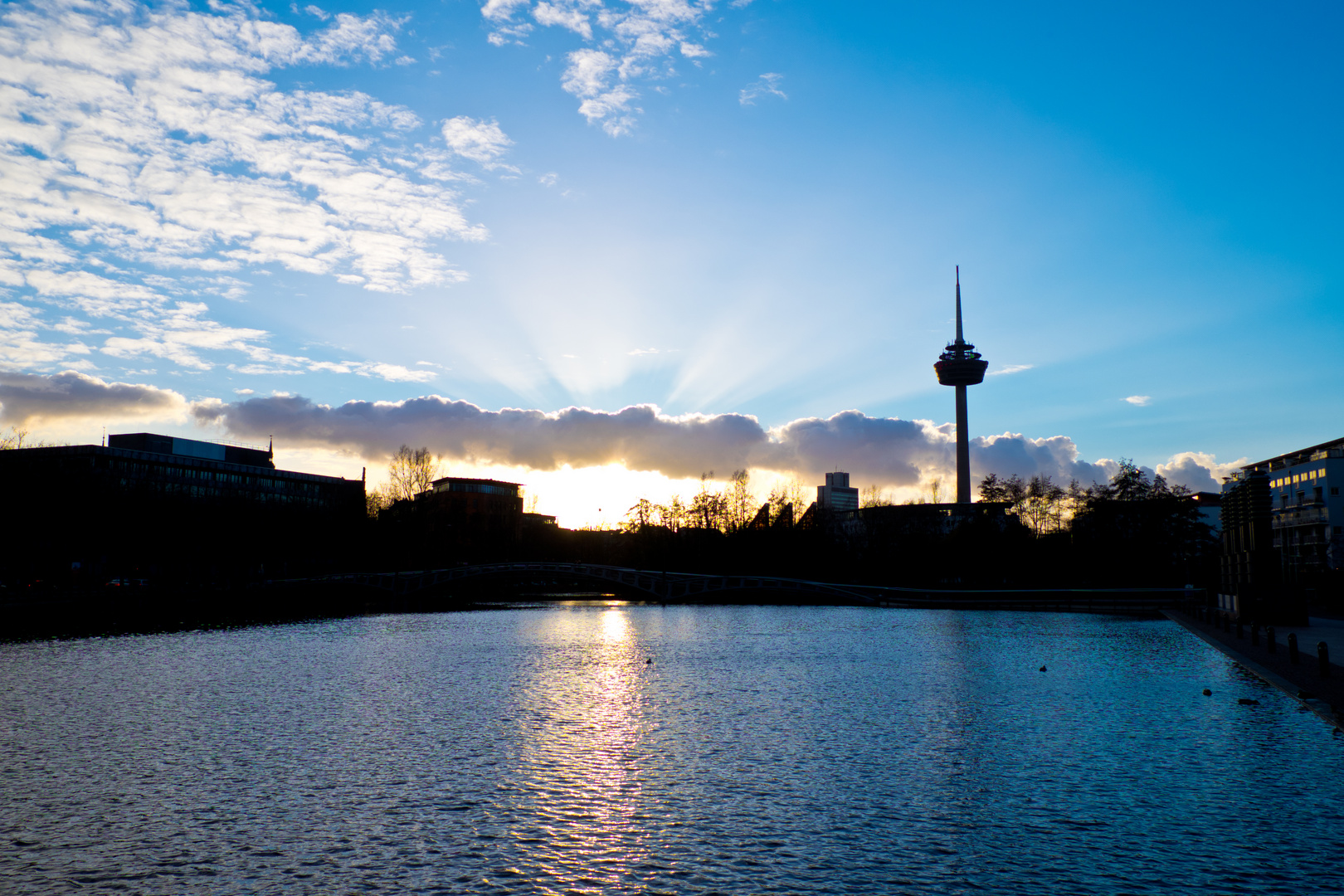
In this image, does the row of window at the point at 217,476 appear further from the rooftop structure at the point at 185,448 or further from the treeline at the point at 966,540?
the treeline at the point at 966,540

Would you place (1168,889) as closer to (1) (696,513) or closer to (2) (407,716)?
(2) (407,716)

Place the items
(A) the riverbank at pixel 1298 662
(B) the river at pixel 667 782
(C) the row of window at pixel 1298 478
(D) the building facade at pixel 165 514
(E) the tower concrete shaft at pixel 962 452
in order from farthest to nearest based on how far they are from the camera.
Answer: (E) the tower concrete shaft at pixel 962 452, (C) the row of window at pixel 1298 478, (D) the building facade at pixel 165 514, (A) the riverbank at pixel 1298 662, (B) the river at pixel 667 782

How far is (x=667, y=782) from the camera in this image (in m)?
15.9

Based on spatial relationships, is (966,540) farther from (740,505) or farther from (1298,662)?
(1298,662)

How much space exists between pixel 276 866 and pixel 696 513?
343 ft

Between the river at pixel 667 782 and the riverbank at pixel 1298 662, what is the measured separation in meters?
0.72

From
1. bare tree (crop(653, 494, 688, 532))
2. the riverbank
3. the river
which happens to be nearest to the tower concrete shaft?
bare tree (crop(653, 494, 688, 532))

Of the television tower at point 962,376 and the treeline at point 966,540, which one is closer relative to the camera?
the treeline at point 966,540

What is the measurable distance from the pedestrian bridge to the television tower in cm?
8490

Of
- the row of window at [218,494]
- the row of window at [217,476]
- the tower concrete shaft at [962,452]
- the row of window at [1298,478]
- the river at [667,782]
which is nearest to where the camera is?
the river at [667,782]

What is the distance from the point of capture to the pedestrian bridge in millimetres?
77062

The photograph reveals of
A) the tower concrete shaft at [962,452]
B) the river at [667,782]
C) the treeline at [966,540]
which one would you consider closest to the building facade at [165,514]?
the treeline at [966,540]

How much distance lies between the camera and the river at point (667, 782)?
37.0 feet

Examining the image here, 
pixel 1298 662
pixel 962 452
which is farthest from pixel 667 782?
pixel 962 452
